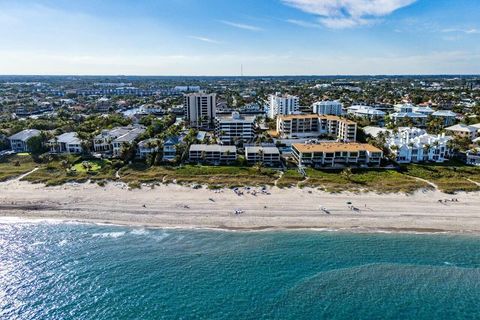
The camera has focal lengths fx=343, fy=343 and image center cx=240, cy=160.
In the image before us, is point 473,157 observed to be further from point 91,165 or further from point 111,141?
point 91,165

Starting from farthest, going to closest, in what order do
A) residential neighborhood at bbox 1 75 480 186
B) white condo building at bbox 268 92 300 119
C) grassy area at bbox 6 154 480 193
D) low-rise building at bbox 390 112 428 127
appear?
white condo building at bbox 268 92 300 119 → low-rise building at bbox 390 112 428 127 → residential neighborhood at bbox 1 75 480 186 → grassy area at bbox 6 154 480 193

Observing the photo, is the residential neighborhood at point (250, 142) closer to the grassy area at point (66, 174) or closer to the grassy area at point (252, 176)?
the grassy area at point (252, 176)

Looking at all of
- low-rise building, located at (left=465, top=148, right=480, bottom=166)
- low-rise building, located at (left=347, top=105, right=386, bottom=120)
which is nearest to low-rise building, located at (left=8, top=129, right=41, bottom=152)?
low-rise building, located at (left=465, top=148, right=480, bottom=166)

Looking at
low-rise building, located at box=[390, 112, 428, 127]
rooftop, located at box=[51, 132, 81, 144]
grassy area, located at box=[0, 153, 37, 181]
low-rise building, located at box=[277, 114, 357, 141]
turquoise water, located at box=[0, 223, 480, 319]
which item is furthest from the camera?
low-rise building, located at box=[390, 112, 428, 127]

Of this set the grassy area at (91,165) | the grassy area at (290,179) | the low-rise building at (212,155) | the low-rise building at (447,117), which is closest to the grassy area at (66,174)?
the grassy area at (91,165)

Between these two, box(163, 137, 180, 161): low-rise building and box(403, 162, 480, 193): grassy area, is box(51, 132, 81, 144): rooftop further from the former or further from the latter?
box(403, 162, 480, 193): grassy area

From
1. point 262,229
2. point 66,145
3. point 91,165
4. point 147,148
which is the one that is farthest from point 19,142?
point 262,229

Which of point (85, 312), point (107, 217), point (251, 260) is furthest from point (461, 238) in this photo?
point (107, 217)
